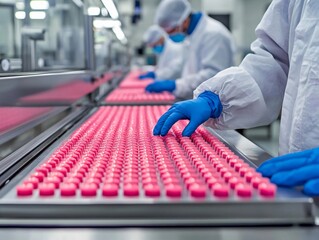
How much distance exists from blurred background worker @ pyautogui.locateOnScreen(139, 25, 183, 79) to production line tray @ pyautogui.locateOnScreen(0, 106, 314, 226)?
427 cm

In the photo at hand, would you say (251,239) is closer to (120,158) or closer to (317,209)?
(317,209)

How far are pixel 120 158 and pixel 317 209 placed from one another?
430 mm

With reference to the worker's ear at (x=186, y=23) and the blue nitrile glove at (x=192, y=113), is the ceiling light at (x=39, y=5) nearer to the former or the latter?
the blue nitrile glove at (x=192, y=113)

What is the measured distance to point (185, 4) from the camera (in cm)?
330

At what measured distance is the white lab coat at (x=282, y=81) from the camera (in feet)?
3.79

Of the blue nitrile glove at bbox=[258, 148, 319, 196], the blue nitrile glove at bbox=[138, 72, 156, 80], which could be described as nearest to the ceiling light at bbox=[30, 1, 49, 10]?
the blue nitrile glove at bbox=[258, 148, 319, 196]

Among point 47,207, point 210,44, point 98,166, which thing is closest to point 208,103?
point 98,166

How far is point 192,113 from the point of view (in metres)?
1.29

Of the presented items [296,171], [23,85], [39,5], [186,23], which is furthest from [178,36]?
[296,171]

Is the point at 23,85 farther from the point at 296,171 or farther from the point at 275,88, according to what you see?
the point at 275,88

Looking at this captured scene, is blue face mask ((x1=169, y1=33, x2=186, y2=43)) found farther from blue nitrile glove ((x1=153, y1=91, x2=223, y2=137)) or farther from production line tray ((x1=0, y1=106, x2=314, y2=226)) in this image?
production line tray ((x1=0, y1=106, x2=314, y2=226))

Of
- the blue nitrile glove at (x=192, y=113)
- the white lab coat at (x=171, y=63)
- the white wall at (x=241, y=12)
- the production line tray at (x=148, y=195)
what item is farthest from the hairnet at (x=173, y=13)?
the white wall at (x=241, y=12)

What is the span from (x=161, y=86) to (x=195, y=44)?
520mm

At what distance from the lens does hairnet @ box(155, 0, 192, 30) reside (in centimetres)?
328
